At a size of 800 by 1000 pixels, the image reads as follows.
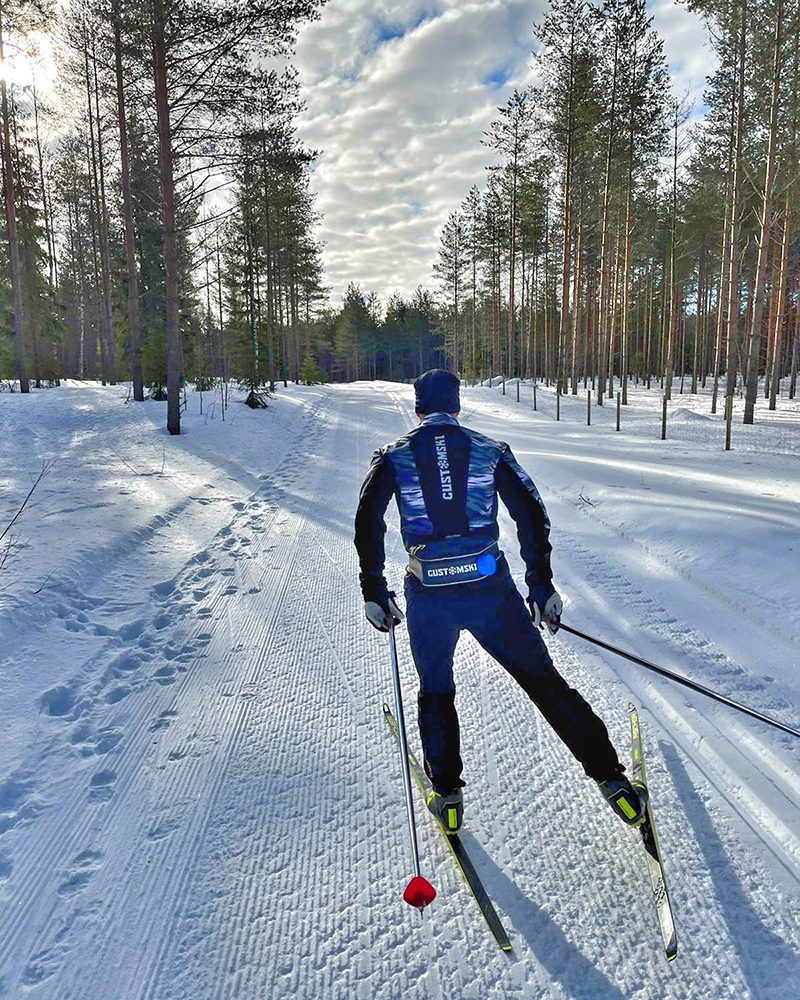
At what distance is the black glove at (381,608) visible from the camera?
102 inches

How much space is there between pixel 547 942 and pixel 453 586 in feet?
4.24

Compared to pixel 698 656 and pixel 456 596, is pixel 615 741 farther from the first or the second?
pixel 456 596

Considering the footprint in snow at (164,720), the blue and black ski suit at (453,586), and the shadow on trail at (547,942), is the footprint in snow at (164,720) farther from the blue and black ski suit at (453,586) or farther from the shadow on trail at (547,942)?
the shadow on trail at (547,942)

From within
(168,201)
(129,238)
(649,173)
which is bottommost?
(168,201)

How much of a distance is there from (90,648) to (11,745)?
3.61ft

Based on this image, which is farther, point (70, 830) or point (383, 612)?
point (383, 612)

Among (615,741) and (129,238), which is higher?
(129,238)

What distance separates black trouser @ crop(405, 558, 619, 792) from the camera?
2.32 meters

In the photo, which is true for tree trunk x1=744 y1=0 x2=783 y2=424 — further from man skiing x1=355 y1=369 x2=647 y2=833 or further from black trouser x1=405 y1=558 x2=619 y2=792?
black trouser x1=405 y1=558 x2=619 y2=792

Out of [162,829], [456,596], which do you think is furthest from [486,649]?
[162,829]

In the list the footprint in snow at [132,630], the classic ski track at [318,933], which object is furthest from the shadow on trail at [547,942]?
the footprint in snow at [132,630]

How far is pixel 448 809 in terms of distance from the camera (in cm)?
233

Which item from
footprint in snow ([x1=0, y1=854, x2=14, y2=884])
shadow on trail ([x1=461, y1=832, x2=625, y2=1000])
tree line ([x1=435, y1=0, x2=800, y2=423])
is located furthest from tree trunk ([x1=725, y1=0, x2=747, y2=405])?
footprint in snow ([x1=0, y1=854, x2=14, y2=884])

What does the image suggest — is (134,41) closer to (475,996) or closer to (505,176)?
(475,996)
